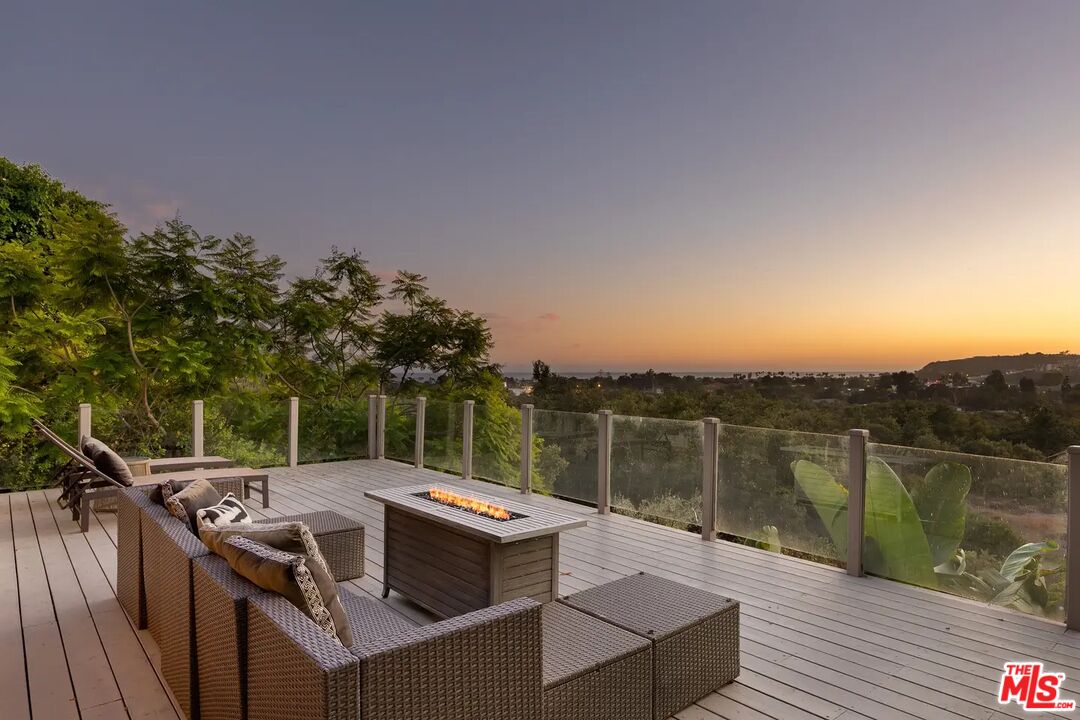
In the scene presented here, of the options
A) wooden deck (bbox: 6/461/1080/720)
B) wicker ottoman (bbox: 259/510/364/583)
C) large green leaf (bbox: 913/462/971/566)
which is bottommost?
wooden deck (bbox: 6/461/1080/720)

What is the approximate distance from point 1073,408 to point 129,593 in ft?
61.3

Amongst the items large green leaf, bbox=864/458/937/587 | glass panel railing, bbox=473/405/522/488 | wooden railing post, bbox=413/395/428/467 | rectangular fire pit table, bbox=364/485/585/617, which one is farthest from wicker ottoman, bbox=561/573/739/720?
wooden railing post, bbox=413/395/428/467

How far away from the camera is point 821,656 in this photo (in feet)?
10.1

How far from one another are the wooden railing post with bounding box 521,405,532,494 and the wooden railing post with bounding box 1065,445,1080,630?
4.89m

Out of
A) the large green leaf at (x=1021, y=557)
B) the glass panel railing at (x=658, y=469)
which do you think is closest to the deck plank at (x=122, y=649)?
the glass panel railing at (x=658, y=469)

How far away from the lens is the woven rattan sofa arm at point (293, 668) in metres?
1.34

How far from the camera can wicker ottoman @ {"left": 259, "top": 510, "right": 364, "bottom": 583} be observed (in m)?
4.04

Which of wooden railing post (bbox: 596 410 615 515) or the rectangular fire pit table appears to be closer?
the rectangular fire pit table

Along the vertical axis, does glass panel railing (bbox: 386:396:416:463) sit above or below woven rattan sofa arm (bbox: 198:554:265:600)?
below

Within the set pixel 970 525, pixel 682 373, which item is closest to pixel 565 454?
pixel 970 525

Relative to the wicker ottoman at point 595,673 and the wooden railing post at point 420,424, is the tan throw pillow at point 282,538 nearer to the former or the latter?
the wicker ottoman at point 595,673

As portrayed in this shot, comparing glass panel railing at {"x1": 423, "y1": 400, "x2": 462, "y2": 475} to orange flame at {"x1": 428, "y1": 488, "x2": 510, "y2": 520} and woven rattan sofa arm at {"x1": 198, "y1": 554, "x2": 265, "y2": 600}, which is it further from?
woven rattan sofa arm at {"x1": 198, "y1": 554, "x2": 265, "y2": 600}

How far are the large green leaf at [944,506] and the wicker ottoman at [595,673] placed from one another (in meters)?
2.78

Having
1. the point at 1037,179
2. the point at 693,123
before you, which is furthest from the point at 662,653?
the point at 1037,179
